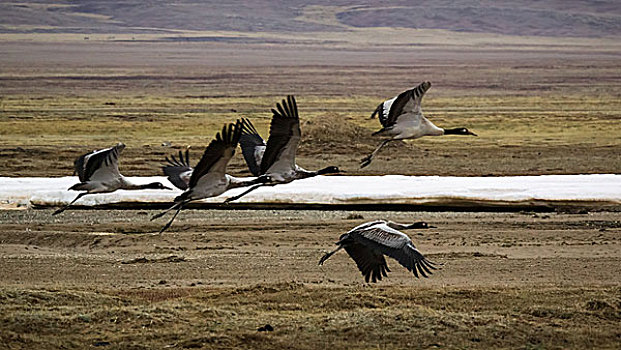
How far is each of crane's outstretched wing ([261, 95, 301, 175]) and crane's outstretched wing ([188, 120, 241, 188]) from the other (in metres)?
0.42

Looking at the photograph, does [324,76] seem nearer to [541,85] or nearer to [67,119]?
[541,85]

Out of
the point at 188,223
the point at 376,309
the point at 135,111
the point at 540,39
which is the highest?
the point at 376,309

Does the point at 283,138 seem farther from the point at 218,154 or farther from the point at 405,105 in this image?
the point at 405,105

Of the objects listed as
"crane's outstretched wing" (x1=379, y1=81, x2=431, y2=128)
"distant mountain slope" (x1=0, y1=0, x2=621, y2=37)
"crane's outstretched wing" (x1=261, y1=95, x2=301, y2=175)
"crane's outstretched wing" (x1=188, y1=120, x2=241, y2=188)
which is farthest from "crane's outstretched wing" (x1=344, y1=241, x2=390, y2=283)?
"distant mountain slope" (x1=0, y1=0, x2=621, y2=37)

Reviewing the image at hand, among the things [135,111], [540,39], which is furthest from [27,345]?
[540,39]

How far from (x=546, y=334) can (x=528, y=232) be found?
21.3 feet

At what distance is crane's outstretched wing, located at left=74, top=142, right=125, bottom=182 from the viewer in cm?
1086

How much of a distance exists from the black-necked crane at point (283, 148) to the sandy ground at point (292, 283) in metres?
1.43

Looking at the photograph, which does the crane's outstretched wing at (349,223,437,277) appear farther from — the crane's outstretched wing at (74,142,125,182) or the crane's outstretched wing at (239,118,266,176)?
the crane's outstretched wing at (74,142,125,182)

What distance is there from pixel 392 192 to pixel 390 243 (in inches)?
255

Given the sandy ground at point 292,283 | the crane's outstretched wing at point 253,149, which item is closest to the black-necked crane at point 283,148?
the crane's outstretched wing at point 253,149

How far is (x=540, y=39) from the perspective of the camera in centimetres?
14138

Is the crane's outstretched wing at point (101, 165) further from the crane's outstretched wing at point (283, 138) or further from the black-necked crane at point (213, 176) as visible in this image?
the crane's outstretched wing at point (283, 138)

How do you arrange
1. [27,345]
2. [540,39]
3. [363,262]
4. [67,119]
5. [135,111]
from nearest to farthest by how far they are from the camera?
[27,345], [363,262], [67,119], [135,111], [540,39]
